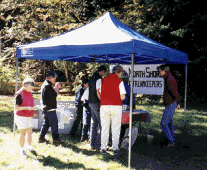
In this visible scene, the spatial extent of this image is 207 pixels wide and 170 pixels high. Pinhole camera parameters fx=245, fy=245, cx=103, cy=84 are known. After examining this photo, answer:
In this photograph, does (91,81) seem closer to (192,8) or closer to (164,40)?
(164,40)

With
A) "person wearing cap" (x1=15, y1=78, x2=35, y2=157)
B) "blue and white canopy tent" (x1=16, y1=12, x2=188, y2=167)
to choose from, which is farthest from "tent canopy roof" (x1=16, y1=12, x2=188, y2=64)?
"person wearing cap" (x1=15, y1=78, x2=35, y2=157)

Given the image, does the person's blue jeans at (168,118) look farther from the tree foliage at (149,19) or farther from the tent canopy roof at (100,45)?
the tree foliage at (149,19)

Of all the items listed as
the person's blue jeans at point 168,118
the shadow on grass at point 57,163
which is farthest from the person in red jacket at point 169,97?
the shadow on grass at point 57,163

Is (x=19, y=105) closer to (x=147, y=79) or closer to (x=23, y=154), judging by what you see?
(x=23, y=154)

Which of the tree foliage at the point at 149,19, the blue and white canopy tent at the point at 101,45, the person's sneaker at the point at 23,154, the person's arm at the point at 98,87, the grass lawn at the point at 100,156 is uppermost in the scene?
the tree foliage at the point at 149,19

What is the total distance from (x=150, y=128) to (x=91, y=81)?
3409 mm

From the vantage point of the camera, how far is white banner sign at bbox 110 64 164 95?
841cm

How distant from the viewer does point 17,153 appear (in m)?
4.78

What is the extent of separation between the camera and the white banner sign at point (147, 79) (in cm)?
841

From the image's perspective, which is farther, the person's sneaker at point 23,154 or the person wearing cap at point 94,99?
the person wearing cap at point 94,99

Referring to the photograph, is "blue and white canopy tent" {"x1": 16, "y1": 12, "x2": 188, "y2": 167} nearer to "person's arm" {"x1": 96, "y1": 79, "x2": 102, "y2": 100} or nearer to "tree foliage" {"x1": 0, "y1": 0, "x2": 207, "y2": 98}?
"person's arm" {"x1": 96, "y1": 79, "x2": 102, "y2": 100}

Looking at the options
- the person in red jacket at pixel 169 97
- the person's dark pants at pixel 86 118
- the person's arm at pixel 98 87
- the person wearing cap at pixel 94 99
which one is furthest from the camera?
the person's dark pants at pixel 86 118

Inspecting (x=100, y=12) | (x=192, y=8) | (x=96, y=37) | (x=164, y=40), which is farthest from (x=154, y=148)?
(x=100, y=12)

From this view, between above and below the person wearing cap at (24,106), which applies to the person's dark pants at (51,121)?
below
